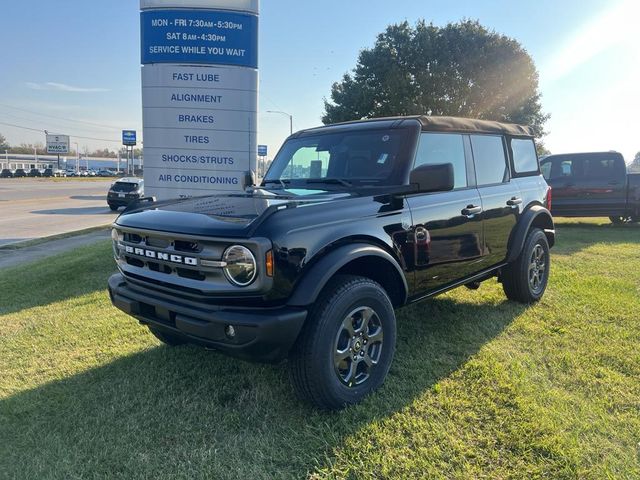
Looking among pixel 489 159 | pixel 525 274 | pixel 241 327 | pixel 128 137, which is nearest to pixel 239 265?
pixel 241 327

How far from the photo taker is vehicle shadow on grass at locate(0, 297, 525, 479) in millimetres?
2604

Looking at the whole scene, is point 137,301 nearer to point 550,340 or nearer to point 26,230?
point 550,340

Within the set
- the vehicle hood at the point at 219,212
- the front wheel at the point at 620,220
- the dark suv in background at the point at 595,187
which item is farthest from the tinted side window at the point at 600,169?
the vehicle hood at the point at 219,212

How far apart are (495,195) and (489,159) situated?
41 cm

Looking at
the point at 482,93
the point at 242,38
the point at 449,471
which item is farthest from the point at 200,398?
the point at 482,93

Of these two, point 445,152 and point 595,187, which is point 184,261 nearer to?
point 445,152

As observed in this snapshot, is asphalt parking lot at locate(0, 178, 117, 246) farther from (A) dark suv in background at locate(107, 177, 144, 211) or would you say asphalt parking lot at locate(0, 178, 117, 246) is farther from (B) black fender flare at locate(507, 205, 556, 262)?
(B) black fender flare at locate(507, 205, 556, 262)

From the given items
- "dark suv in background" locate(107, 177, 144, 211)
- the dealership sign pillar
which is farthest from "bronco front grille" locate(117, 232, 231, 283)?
"dark suv in background" locate(107, 177, 144, 211)

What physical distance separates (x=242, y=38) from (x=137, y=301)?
6.09 m

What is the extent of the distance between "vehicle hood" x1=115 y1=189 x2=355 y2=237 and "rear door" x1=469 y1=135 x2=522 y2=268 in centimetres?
172

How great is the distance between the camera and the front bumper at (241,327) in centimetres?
259

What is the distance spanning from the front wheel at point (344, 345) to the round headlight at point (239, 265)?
477mm

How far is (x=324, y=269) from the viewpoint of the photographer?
9.29 ft

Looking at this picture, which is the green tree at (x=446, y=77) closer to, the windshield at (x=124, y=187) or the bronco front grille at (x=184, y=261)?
the windshield at (x=124, y=187)
